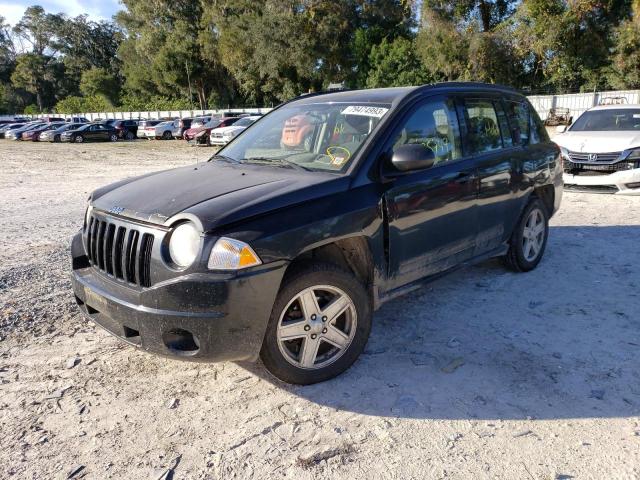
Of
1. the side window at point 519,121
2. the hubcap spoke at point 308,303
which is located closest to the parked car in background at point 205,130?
the side window at point 519,121

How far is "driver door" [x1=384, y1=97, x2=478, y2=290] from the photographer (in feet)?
11.8

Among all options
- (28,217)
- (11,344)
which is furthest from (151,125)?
(11,344)

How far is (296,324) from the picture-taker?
10.3 ft

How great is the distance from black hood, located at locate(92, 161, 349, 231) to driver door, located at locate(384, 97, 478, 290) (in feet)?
1.76

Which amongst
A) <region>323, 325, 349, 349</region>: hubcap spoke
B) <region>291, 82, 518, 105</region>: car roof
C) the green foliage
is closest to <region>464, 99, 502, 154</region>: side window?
<region>291, 82, 518, 105</region>: car roof

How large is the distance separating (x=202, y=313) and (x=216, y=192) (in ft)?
2.60

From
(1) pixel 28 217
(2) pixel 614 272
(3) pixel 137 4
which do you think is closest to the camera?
(2) pixel 614 272

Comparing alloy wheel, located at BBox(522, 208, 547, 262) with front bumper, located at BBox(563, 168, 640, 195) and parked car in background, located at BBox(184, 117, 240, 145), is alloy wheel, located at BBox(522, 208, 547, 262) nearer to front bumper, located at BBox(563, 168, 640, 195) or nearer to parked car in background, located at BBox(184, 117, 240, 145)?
front bumper, located at BBox(563, 168, 640, 195)

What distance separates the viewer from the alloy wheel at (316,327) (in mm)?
3117

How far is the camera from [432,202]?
382 cm

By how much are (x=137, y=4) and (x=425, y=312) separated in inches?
2802

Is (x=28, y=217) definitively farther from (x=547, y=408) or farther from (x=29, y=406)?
(x=547, y=408)

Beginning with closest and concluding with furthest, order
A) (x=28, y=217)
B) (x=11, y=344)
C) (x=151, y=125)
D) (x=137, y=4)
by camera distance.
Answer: (x=11, y=344) < (x=28, y=217) < (x=151, y=125) < (x=137, y=4)

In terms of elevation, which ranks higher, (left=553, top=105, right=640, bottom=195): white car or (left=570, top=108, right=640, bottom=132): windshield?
(left=570, top=108, right=640, bottom=132): windshield
